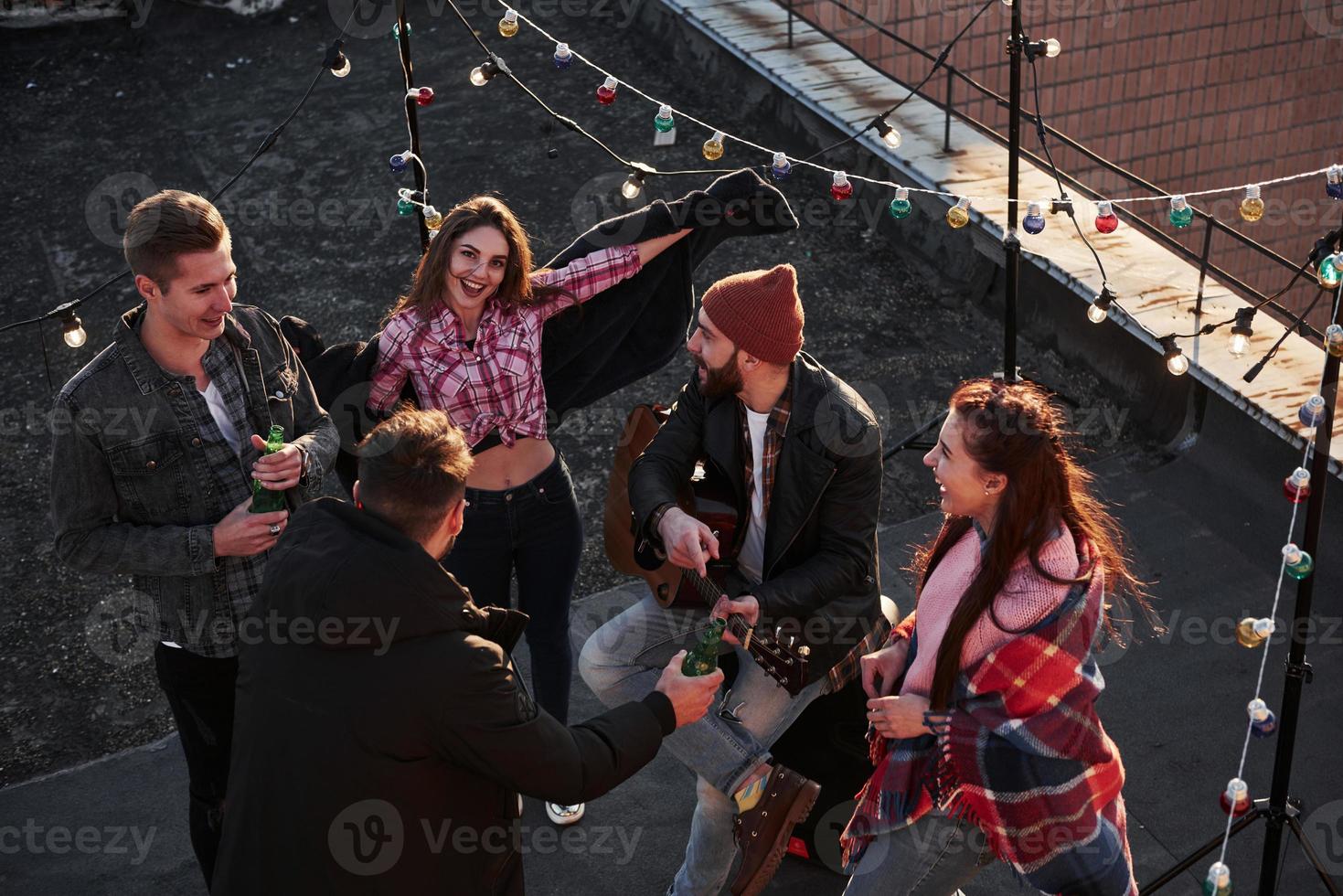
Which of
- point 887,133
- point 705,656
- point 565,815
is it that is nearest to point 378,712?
point 705,656

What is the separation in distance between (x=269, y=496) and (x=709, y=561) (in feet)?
4.12

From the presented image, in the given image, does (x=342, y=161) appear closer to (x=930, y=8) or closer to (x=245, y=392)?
(x=930, y=8)

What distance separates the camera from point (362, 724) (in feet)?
8.50

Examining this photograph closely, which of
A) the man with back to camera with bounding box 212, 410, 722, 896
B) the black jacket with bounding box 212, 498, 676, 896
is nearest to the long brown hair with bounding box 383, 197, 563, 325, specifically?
the man with back to camera with bounding box 212, 410, 722, 896

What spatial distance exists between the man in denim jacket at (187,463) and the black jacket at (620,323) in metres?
0.41

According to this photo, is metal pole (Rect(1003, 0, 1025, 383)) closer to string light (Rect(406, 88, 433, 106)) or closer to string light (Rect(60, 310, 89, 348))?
string light (Rect(406, 88, 433, 106))

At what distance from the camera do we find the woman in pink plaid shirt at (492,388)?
401 centimetres

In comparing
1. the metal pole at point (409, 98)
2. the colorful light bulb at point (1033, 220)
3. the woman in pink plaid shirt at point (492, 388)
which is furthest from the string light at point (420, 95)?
the colorful light bulb at point (1033, 220)

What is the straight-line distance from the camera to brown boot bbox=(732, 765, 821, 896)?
3.58 metres

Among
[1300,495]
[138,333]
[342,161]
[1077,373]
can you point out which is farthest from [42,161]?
[1300,495]

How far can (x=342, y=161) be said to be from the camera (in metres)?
8.28

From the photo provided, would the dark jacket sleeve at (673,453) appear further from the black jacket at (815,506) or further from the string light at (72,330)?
the string light at (72,330)

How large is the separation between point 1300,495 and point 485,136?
20.0 feet

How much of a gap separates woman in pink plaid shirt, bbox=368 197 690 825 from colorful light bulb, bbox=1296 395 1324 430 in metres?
2.07
